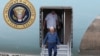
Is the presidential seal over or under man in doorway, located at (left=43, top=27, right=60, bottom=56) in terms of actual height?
over

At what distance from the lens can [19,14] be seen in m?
16.9

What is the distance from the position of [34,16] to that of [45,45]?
982 millimetres

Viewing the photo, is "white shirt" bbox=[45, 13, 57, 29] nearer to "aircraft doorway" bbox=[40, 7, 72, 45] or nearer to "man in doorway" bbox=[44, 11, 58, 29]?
"man in doorway" bbox=[44, 11, 58, 29]

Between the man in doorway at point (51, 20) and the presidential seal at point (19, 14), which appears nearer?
the presidential seal at point (19, 14)

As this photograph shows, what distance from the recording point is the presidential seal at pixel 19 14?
1683cm

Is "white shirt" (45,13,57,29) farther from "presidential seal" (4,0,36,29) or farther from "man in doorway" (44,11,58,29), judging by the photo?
"presidential seal" (4,0,36,29)

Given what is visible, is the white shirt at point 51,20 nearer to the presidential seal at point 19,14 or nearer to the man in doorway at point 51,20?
the man in doorway at point 51,20

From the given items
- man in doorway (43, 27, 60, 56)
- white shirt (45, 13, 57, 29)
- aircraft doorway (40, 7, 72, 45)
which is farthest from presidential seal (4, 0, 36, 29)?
white shirt (45, 13, 57, 29)

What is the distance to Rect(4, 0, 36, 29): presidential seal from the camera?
16828mm

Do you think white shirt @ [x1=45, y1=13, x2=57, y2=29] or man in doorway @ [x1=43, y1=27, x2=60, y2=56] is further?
white shirt @ [x1=45, y1=13, x2=57, y2=29]

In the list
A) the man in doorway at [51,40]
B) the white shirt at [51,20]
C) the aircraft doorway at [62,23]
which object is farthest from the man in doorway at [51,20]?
the man in doorway at [51,40]

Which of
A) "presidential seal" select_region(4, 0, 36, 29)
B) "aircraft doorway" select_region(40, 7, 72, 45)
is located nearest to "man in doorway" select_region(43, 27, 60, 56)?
"aircraft doorway" select_region(40, 7, 72, 45)

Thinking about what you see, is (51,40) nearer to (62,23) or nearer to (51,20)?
(51,20)

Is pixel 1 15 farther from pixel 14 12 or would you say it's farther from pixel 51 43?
pixel 51 43
